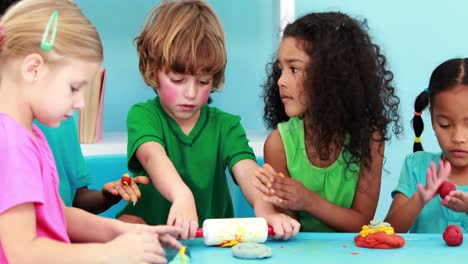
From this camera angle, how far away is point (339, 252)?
3.25 ft

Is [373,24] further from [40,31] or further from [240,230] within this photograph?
[40,31]

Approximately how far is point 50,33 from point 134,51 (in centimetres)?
120

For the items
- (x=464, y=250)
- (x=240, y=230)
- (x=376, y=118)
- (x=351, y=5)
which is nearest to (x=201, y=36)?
(x=376, y=118)

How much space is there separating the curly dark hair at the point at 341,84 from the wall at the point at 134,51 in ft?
2.10

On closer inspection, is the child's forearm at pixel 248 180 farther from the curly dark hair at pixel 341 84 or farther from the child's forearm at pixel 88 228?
the child's forearm at pixel 88 228

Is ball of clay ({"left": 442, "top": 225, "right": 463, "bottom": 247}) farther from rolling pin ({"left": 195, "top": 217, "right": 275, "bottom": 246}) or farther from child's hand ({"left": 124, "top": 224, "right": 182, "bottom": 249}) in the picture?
child's hand ({"left": 124, "top": 224, "right": 182, "bottom": 249})

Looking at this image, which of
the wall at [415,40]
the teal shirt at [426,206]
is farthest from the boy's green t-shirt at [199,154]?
the wall at [415,40]

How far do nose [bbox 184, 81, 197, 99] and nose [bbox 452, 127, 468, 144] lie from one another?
49 cm

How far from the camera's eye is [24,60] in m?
0.84

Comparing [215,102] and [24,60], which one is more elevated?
[24,60]

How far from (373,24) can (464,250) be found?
1233 millimetres

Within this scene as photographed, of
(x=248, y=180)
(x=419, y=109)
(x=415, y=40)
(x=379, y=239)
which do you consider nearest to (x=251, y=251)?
(x=379, y=239)

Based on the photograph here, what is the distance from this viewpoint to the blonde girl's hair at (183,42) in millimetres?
1343

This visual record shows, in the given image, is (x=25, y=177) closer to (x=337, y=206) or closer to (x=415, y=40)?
(x=337, y=206)
